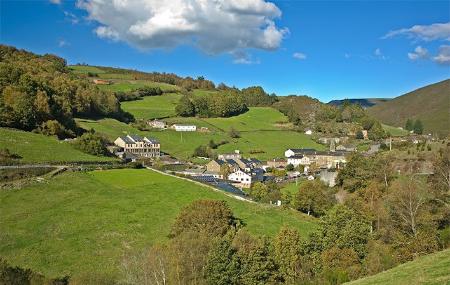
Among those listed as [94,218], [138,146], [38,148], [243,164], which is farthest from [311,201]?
[138,146]

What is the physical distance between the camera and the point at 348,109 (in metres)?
160

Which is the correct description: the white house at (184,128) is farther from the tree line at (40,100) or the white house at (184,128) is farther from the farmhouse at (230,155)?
the farmhouse at (230,155)

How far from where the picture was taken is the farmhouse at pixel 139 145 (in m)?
95.1

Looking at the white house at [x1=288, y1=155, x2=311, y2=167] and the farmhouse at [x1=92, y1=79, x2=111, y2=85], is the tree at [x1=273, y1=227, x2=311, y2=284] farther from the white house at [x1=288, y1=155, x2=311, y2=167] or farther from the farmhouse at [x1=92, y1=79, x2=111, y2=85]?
the farmhouse at [x1=92, y1=79, x2=111, y2=85]

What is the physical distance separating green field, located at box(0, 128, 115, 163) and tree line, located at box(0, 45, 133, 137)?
3.92m

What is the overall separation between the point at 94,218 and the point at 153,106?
10340 centimetres

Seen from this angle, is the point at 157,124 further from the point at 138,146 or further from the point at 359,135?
the point at 359,135

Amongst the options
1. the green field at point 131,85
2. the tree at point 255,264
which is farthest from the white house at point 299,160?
the tree at point 255,264

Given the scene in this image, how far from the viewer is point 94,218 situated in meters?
39.7

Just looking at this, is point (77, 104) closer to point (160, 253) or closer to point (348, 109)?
point (160, 253)

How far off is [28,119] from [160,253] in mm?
47653

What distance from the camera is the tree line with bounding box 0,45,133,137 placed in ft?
220

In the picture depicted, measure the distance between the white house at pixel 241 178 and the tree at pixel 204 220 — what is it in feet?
134

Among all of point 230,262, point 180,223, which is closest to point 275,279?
point 230,262
